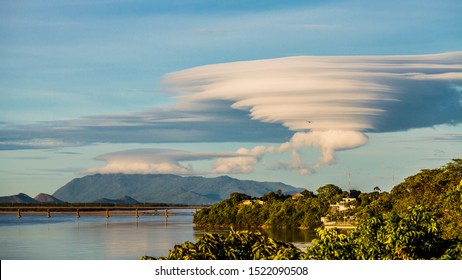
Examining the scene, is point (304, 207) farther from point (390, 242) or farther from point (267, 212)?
point (390, 242)

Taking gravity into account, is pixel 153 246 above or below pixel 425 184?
below

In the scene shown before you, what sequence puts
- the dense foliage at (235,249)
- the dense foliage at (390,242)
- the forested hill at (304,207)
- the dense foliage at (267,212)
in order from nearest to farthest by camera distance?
the dense foliage at (235,249), the dense foliage at (390,242), the forested hill at (304,207), the dense foliage at (267,212)

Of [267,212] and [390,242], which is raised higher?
[267,212]

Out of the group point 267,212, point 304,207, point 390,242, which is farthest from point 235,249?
point 267,212

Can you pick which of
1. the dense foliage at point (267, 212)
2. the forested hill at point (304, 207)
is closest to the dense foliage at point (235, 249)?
the forested hill at point (304, 207)

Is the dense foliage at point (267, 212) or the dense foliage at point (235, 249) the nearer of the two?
the dense foliage at point (235, 249)

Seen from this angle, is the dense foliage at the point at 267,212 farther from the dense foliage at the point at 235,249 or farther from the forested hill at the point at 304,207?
the dense foliage at the point at 235,249

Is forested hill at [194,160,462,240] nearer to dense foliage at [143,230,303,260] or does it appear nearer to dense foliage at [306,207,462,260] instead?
dense foliage at [306,207,462,260]

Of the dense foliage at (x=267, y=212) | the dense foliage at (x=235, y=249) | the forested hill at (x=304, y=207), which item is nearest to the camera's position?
the dense foliage at (x=235, y=249)

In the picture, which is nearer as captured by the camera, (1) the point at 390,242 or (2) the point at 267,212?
(1) the point at 390,242
